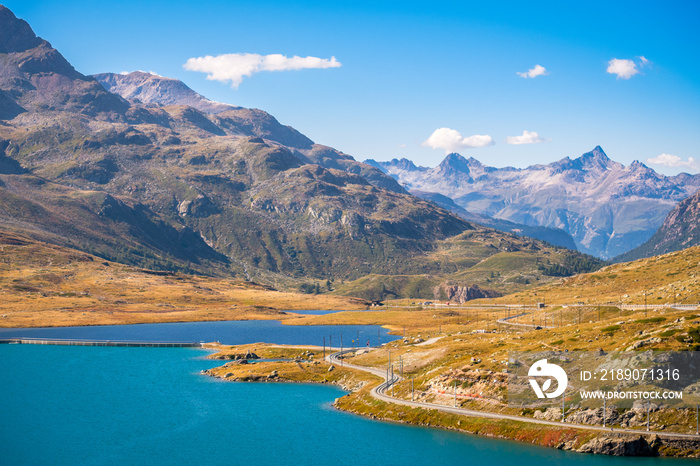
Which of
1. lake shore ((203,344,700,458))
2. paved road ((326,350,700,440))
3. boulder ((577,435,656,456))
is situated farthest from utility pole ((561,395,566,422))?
boulder ((577,435,656,456))

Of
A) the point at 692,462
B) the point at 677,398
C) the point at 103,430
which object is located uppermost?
the point at 677,398

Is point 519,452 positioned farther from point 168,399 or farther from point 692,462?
point 168,399

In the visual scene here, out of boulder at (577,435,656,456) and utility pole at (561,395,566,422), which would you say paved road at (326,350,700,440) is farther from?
boulder at (577,435,656,456)

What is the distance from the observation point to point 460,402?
13288 cm

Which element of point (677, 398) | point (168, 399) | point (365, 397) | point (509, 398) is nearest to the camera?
point (677, 398)

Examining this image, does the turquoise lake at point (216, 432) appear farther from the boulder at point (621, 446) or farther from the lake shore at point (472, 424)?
the lake shore at point (472, 424)

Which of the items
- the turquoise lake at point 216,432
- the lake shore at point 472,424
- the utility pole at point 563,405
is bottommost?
the turquoise lake at point 216,432

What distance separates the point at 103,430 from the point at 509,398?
287 feet

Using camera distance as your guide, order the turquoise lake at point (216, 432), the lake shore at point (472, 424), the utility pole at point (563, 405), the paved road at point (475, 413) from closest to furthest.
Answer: the lake shore at point (472, 424), the paved road at point (475, 413), the turquoise lake at point (216, 432), the utility pole at point (563, 405)

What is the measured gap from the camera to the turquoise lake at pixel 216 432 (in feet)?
373

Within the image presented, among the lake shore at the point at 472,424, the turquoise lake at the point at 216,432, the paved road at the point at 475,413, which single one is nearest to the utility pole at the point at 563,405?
the paved road at the point at 475,413

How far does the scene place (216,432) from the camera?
436 feet

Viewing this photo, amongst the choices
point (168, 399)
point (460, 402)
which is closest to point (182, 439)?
point (168, 399)

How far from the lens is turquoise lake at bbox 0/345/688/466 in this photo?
11369 cm
